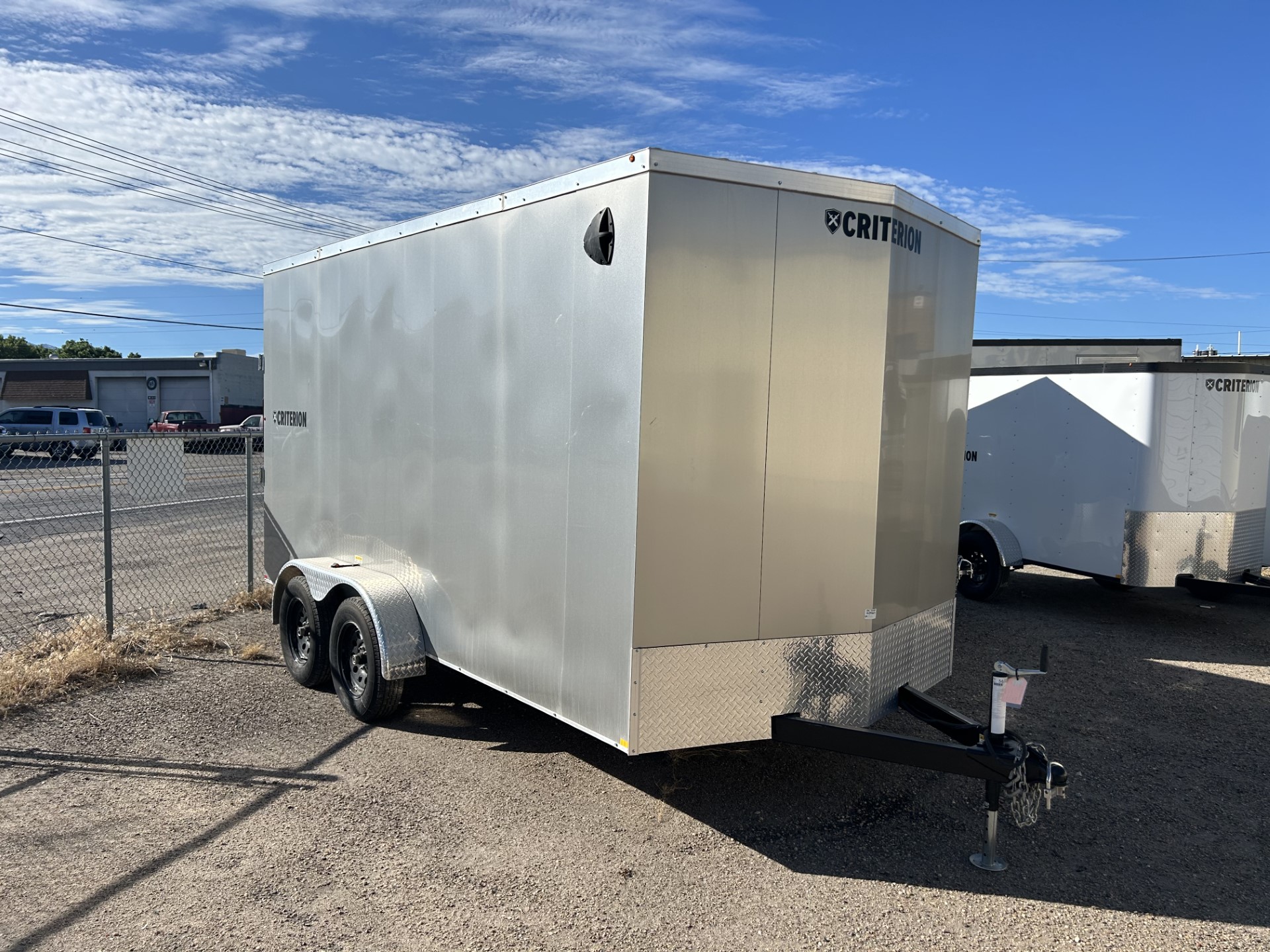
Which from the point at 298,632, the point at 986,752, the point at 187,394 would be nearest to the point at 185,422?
the point at 187,394

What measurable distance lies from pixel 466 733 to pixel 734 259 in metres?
3.36

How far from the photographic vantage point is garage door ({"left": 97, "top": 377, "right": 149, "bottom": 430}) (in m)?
49.8

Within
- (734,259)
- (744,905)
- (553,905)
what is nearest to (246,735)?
(553,905)

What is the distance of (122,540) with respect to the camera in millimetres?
12398

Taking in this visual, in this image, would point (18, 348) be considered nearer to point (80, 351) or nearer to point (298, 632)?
point (80, 351)

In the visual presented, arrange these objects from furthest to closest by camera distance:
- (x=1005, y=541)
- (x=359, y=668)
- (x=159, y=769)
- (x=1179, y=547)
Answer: (x=1005, y=541) < (x=1179, y=547) < (x=359, y=668) < (x=159, y=769)

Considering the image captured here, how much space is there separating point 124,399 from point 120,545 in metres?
44.6

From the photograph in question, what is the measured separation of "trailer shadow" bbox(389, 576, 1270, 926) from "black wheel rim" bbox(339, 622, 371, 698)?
38 cm

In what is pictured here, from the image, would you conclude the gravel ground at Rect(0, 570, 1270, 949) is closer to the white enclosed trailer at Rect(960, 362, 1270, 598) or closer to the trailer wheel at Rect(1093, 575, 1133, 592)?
the trailer wheel at Rect(1093, 575, 1133, 592)

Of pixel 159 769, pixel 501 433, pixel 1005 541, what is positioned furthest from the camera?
pixel 1005 541

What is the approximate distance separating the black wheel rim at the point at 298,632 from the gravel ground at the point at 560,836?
337mm

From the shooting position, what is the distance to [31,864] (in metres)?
3.71

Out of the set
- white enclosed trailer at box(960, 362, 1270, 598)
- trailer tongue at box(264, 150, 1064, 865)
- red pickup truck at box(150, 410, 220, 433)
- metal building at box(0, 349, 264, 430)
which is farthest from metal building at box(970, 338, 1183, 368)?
metal building at box(0, 349, 264, 430)

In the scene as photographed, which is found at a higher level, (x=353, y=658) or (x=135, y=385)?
(x=135, y=385)
